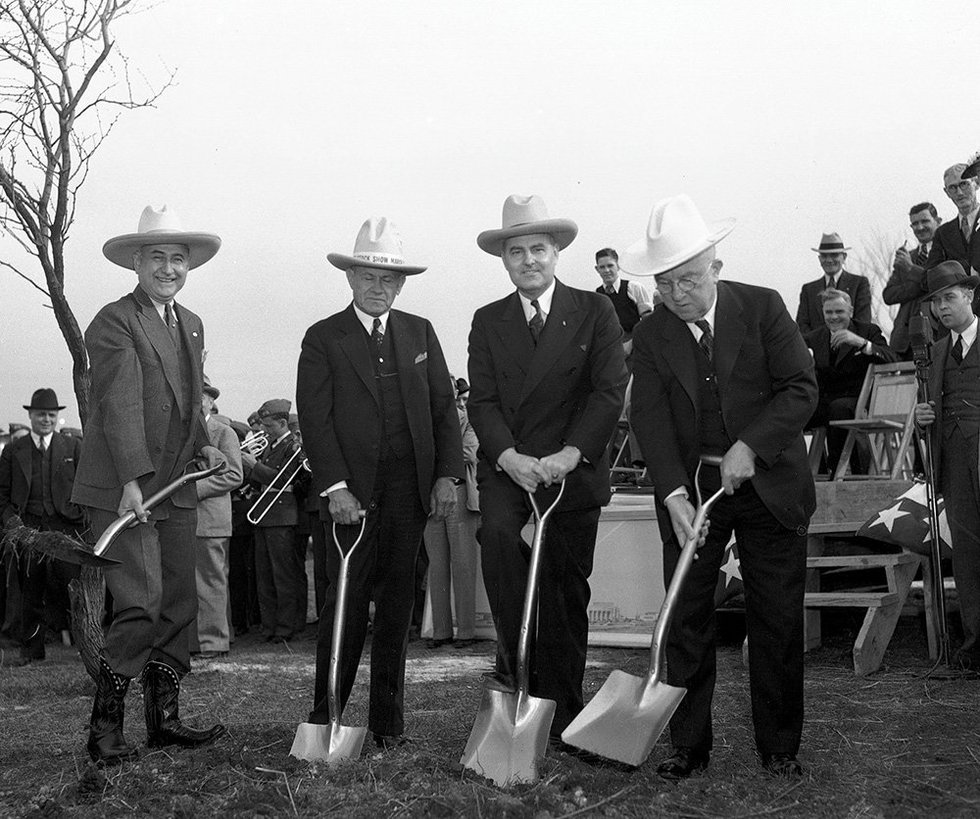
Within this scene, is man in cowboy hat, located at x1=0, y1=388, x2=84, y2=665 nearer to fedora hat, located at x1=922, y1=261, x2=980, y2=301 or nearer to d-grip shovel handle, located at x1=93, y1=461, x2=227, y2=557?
d-grip shovel handle, located at x1=93, y1=461, x2=227, y2=557

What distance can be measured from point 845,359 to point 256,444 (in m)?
6.35

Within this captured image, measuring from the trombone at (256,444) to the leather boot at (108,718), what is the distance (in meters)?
7.71

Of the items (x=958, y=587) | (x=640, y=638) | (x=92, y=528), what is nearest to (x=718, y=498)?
(x=92, y=528)

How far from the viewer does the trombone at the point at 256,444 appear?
13.1 meters

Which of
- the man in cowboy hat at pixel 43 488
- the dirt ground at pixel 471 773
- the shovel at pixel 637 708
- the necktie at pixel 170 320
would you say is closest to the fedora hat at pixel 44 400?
the man in cowboy hat at pixel 43 488

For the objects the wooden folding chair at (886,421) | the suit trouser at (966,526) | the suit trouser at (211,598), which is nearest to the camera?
the suit trouser at (966,526)

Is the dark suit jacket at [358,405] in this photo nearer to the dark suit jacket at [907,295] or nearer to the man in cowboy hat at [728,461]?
the man in cowboy hat at [728,461]

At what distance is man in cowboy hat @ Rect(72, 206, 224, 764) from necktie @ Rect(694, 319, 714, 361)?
2268 millimetres

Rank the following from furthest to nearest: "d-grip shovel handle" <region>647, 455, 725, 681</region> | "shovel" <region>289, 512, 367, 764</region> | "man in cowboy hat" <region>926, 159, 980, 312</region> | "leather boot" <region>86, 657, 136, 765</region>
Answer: "man in cowboy hat" <region>926, 159, 980, 312</region>, "leather boot" <region>86, 657, 136, 765</region>, "shovel" <region>289, 512, 367, 764</region>, "d-grip shovel handle" <region>647, 455, 725, 681</region>

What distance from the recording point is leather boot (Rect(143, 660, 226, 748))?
5.42 meters

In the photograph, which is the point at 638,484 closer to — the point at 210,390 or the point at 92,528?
the point at 210,390

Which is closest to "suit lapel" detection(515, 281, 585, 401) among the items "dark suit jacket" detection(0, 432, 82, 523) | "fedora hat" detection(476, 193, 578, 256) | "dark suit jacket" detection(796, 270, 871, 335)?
"fedora hat" detection(476, 193, 578, 256)

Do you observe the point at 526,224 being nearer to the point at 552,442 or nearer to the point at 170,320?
the point at 552,442

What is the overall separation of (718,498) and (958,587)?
11.2 ft
